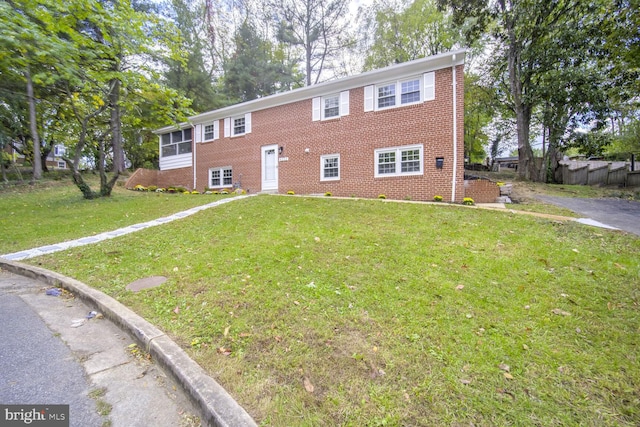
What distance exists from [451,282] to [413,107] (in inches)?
339

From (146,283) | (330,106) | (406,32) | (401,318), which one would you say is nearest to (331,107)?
(330,106)

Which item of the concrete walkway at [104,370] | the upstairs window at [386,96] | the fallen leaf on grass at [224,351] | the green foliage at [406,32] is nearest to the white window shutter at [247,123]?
the upstairs window at [386,96]

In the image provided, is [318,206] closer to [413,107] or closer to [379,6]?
[413,107]

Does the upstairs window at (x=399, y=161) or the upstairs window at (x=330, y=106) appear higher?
the upstairs window at (x=330, y=106)

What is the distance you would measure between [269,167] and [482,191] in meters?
9.35

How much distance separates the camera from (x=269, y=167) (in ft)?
46.0

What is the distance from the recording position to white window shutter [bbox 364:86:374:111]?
36.9ft

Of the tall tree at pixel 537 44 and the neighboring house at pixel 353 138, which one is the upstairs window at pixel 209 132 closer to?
the neighboring house at pixel 353 138

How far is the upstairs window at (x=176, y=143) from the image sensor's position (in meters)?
17.0

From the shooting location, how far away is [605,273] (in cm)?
376

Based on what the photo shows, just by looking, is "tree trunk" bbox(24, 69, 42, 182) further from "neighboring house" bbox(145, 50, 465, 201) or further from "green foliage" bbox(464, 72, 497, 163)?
"green foliage" bbox(464, 72, 497, 163)

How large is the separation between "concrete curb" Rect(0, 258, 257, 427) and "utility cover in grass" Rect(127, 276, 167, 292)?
11.9 inches

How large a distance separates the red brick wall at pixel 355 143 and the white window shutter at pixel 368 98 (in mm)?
170

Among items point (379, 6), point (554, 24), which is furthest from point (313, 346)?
point (379, 6)
